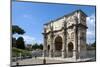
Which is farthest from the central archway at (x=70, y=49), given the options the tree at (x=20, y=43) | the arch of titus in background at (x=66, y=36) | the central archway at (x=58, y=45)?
the tree at (x=20, y=43)

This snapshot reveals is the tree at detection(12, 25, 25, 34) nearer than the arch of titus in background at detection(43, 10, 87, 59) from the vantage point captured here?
Yes

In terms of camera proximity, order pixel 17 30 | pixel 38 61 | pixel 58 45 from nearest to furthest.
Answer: pixel 17 30 → pixel 38 61 → pixel 58 45

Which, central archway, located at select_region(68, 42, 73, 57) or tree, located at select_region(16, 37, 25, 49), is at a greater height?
tree, located at select_region(16, 37, 25, 49)

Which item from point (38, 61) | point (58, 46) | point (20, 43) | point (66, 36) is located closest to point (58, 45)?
point (58, 46)

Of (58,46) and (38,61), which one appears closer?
(38,61)

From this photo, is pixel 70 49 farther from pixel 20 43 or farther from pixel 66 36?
pixel 20 43

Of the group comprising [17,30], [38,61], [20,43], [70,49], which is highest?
[17,30]

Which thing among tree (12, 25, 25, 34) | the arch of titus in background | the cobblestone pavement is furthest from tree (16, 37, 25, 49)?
Result: the arch of titus in background

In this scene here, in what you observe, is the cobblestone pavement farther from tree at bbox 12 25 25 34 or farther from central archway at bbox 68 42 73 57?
tree at bbox 12 25 25 34

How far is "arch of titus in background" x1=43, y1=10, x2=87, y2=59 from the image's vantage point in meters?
3.32

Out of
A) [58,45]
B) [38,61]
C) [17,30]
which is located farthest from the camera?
[58,45]

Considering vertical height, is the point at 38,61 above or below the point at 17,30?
below

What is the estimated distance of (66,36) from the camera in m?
3.40

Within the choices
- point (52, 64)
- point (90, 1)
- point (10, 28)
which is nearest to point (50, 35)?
point (52, 64)
